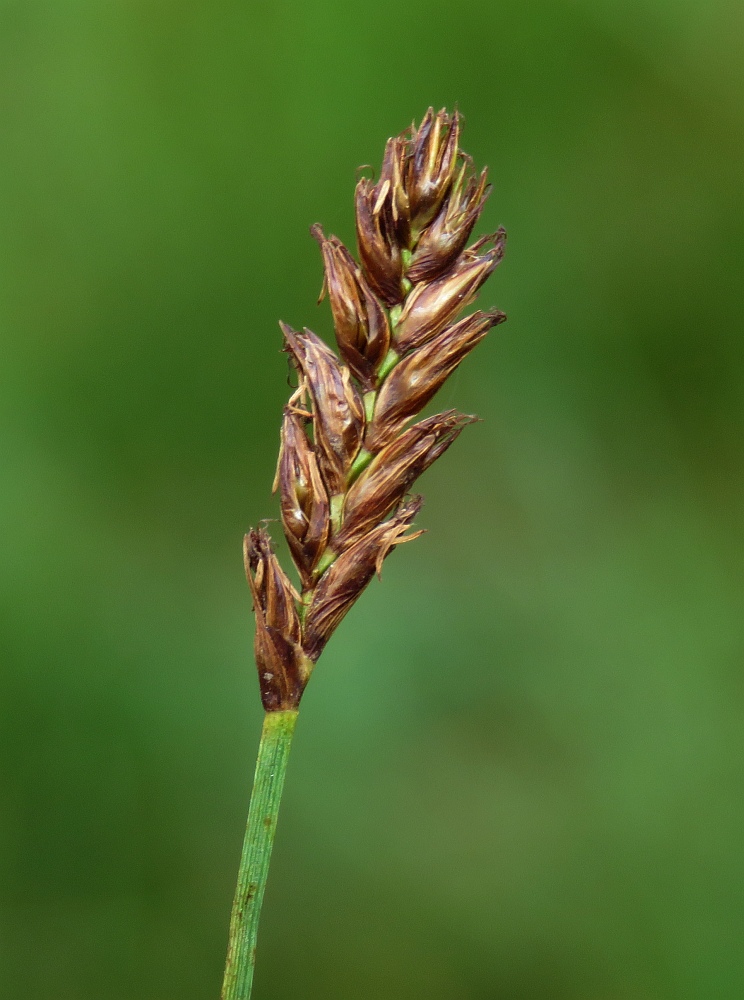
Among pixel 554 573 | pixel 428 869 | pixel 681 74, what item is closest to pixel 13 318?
pixel 554 573

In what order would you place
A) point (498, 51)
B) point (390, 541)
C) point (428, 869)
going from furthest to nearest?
point (498, 51) → point (428, 869) → point (390, 541)

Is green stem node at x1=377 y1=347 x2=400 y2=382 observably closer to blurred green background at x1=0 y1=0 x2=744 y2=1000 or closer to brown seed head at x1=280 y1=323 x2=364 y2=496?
brown seed head at x1=280 y1=323 x2=364 y2=496

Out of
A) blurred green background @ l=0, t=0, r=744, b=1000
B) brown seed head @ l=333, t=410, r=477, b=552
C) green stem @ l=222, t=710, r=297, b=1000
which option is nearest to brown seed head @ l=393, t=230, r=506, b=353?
brown seed head @ l=333, t=410, r=477, b=552

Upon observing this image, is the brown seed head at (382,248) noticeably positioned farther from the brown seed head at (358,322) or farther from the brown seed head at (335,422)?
the brown seed head at (335,422)

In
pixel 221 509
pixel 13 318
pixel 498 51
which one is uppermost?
pixel 498 51

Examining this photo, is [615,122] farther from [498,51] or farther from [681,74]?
[498,51]
